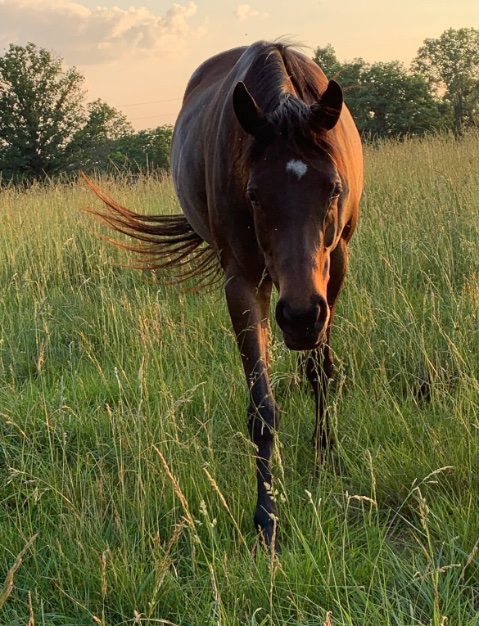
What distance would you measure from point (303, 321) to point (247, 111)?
79cm

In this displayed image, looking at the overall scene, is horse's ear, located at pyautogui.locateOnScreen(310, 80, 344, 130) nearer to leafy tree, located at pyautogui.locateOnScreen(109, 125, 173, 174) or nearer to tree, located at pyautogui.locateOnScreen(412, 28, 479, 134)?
leafy tree, located at pyautogui.locateOnScreen(109, 125, 173, 174)

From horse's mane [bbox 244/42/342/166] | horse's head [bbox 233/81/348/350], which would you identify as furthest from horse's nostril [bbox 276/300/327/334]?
horse's mane [bbox 244/42/342/166]

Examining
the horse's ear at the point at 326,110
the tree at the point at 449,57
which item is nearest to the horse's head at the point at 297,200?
the horse's ear at the point at 326,110

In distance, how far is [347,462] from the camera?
2.28 metres

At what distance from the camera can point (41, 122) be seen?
37.6 meters

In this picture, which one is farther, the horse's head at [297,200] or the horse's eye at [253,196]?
the horse's eye at [253,196]

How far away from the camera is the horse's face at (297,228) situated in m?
1.73

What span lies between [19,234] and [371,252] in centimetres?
404

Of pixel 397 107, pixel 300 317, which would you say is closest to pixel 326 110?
pixel 300 317

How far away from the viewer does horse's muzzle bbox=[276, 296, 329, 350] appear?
1.70m

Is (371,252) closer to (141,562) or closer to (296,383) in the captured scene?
(296,383)

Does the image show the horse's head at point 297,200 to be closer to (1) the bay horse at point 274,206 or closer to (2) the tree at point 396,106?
(1) the bay horse at point 274,206

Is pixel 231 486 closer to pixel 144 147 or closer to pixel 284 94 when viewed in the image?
pixel 284 94

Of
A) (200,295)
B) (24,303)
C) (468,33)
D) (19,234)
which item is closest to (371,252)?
(200,295)
